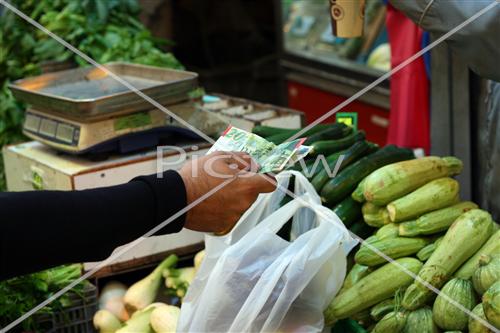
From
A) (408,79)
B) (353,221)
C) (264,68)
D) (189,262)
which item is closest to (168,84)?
(189,262)

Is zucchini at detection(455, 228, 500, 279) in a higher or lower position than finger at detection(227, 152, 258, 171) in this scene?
lower

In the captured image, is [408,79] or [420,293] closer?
[420,293]

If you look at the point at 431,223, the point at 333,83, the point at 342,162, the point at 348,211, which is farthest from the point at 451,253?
the point at 333,83

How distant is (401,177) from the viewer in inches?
97.0

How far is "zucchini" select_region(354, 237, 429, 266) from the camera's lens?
2307 millimetres

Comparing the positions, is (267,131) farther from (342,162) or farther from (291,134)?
(342,162)

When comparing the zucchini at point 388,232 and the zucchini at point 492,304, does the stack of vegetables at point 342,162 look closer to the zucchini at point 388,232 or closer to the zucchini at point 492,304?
the zucchini at point 388,232

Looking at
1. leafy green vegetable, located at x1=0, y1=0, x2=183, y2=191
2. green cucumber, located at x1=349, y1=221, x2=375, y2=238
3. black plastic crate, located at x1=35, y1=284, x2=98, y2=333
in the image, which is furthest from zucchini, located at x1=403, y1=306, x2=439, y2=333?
leafy green vegetable, located at x1=0, y1=0, x2=183, y2=191

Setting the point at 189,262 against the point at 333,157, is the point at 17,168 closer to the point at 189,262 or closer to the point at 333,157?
the point at 189,262

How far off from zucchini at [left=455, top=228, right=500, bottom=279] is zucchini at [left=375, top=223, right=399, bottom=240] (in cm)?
25

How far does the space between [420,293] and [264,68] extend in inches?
262

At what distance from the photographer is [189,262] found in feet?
10.7

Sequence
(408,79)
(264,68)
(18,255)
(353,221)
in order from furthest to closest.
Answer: (264,68)
(408,79)
(353,221)
(18,255)

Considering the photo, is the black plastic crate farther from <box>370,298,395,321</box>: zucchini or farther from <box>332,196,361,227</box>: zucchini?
<box>370,298,395,321</box>: zucchini
